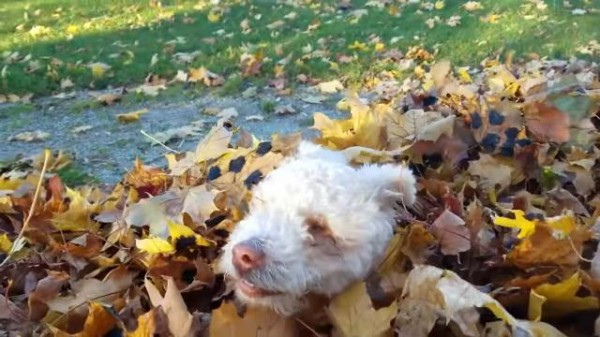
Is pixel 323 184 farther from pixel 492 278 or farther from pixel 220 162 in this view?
pixel 220 162

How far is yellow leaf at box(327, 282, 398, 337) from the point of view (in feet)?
6.06

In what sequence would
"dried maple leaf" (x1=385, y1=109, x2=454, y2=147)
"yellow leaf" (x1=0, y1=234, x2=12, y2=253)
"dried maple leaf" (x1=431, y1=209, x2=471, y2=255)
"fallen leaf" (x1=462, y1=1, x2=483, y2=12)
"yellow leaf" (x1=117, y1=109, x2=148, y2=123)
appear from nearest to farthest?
"dried maple leaf" (x1=431, y1=209, x2=471, y2=255) < "yellow leaf" (x1=0, y1=234, x2=12, y2=253) < "dried maple leaf" (x1=385, y1=109, x2=454, y2=147) < "yellow leaf" (x1=117, y1=109, x2=148, y2=123) < "fallen leaf" (x1=462, y1=1, x2=483, y2=12)

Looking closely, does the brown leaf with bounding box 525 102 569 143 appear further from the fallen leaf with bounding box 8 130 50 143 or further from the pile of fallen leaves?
the fallen leaf with bounding box 8 130 50 143

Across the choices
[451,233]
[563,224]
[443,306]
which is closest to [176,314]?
[443,306]

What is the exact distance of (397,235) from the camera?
6.85ft

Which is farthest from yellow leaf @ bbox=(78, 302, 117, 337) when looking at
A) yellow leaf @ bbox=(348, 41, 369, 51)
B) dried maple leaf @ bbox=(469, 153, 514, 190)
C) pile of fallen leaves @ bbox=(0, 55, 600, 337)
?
yellow leaf @ bbox=(348, 41, 369, 51)

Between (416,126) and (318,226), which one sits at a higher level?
(318,226)

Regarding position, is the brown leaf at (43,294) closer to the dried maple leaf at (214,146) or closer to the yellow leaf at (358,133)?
the dried maple leaf at (214,146)

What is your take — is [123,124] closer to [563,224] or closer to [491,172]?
[491,172]

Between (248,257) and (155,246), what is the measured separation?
0.52 m

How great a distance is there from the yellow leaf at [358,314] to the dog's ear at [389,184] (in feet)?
0.89

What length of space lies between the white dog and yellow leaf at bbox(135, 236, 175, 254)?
0.29 m

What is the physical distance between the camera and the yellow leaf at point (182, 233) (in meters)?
2.33

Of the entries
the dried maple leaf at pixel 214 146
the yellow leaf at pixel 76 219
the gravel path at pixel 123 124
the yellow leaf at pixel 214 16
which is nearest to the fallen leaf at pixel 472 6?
the yellow leaf at pixel 214 16
